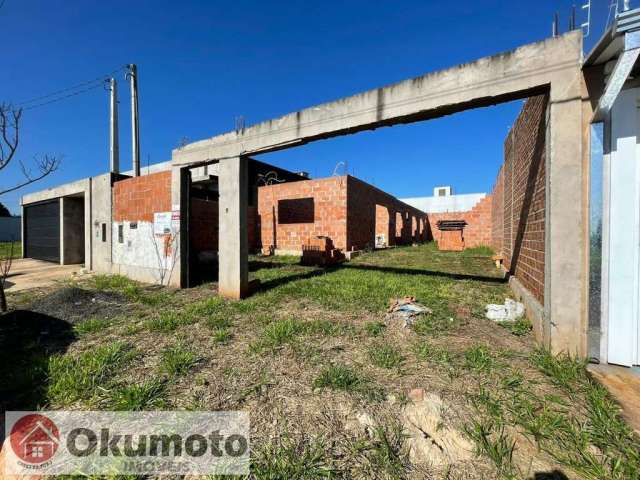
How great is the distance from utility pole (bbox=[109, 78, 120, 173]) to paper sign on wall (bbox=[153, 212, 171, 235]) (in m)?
10.5

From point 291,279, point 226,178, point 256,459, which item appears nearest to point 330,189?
point 291,279

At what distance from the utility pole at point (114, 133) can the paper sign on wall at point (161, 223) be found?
1054 centimetres

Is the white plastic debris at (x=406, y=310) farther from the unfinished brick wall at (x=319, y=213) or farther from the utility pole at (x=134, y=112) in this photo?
the utility pole at (x=134, y=112)

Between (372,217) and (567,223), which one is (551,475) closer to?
(567,223)

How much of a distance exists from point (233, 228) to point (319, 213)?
6292 mm

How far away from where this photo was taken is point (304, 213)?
11984mm

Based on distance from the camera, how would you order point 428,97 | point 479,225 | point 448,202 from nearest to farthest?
1. point 428,97
2. point 479,225
3. point 448,202

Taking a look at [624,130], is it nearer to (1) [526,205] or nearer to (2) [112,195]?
(1) [526,205]

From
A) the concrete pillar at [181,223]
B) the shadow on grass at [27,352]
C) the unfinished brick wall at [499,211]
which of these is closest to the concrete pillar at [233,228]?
the concrete pillar at [181,223]

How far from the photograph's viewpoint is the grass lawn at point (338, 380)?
162 cm

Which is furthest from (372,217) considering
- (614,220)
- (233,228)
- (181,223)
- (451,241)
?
(614,220)

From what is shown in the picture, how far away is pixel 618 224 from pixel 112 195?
36.9ft

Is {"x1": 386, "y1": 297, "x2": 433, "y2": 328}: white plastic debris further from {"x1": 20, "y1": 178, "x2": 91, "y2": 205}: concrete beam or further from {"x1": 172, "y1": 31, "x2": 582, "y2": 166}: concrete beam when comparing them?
{"x1": 20, "y1": 178, "x2": 91, "y2": 205}: concrete beam

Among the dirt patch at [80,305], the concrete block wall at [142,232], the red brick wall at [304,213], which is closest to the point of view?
the dirt patch at [80,305]
